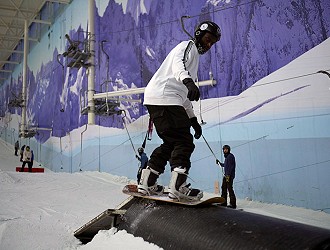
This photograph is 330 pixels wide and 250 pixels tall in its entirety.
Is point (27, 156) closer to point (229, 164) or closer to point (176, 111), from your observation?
point (229, 164)

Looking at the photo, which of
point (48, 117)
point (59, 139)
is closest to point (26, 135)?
point (48, 117)

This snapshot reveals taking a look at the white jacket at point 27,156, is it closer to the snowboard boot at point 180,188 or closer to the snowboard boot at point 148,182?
the snowboard boot at point 148,182

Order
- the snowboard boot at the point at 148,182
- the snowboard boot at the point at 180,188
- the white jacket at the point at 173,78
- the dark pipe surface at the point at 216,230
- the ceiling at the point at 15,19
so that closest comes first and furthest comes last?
the dark pipe surface at the point at 216,230
the snowboard boot at the point at 180,188
the white jacket at the point at 173,78
the snowboard boot at the point at 148,182
the ceiling at the point at 15,19

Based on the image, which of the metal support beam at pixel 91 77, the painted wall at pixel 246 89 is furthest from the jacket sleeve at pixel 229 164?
the metal support beam at pixel 91 77

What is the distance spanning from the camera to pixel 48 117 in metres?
17.5

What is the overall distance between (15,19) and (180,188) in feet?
75.6

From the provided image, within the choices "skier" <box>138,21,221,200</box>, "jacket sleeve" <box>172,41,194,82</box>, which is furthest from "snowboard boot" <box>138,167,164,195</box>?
"jacket sleeve" <box>172,41,194,82</box>

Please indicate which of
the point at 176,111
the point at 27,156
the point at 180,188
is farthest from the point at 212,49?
the point at 27,156

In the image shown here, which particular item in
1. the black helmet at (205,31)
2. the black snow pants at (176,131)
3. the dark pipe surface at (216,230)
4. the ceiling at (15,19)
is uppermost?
the ceiling at (15,19)

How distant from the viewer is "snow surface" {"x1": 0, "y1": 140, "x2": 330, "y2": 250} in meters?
2.20

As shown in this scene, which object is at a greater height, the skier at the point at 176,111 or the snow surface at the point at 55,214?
the skier at the point at 176,111

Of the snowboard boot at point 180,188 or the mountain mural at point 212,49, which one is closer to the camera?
the snowboard boot at point 180,188

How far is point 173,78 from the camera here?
7.89ft

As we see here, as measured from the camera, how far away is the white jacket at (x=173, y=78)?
91.3 inches
